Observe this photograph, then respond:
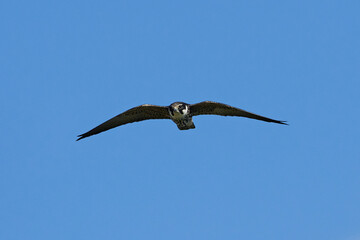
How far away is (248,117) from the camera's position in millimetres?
20156

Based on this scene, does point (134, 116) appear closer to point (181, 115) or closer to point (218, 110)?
point (181, 115)

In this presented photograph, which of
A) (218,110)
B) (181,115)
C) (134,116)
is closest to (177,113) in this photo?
(181,115)

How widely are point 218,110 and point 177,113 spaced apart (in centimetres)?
178

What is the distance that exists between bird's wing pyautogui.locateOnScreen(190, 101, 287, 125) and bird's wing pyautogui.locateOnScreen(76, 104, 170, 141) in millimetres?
1184

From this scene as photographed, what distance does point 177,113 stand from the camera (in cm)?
1917

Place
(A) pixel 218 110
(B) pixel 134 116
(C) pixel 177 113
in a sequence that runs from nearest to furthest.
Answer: (C) pixel 177 113
(A) pixel 218 110
(B) pixel 134 116

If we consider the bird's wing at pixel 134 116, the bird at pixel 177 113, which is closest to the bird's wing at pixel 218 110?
the bird at pixel 177 113

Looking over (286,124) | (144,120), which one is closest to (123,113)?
(144,120)

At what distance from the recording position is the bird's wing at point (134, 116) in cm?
2020

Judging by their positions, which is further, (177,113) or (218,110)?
(218,110)

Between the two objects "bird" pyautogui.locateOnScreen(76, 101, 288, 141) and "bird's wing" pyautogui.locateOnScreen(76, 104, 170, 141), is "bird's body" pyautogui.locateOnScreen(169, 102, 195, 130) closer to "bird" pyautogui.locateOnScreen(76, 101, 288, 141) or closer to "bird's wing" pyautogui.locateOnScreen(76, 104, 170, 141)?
"bird" pyautogui.locateOnScreen(76, 101, 288, 141)

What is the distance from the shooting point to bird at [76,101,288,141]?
19375mm

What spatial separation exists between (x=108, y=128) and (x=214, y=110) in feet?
14.5

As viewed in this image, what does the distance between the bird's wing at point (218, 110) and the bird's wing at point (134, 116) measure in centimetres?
118
